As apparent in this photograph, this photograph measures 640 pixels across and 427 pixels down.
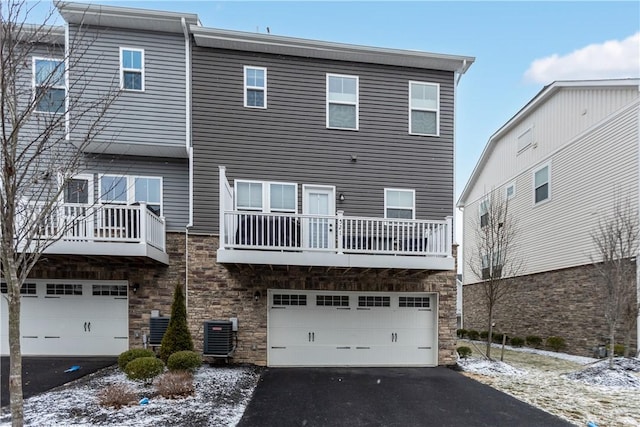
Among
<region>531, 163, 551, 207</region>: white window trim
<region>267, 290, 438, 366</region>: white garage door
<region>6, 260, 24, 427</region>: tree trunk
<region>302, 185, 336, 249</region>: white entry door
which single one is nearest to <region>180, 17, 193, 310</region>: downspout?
<region>267, 290, 438, 366</region>: white garage door

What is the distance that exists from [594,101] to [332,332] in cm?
1074

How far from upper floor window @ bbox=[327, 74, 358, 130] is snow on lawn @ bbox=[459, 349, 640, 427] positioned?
698 centimetres

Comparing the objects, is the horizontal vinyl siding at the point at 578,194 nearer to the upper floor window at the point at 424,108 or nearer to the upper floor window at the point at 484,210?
the upper floor window at the point at 484,210

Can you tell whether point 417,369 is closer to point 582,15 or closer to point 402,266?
point 402,266

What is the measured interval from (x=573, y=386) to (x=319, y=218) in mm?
6273

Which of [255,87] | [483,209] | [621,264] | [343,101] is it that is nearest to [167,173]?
[255,87]

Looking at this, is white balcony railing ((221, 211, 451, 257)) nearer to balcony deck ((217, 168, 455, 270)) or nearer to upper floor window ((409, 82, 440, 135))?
balcony deck ((217, 168, 455, 270))

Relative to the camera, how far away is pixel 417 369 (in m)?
9.38

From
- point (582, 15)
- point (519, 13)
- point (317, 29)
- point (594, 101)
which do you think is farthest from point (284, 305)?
point (594, 101)

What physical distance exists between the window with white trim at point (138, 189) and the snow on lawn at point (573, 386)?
882 centimetres

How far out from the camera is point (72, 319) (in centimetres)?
934

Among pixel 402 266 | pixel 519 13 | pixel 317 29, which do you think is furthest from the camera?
pixel 317 29

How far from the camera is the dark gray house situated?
9.20 metres

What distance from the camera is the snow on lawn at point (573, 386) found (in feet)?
19.6
